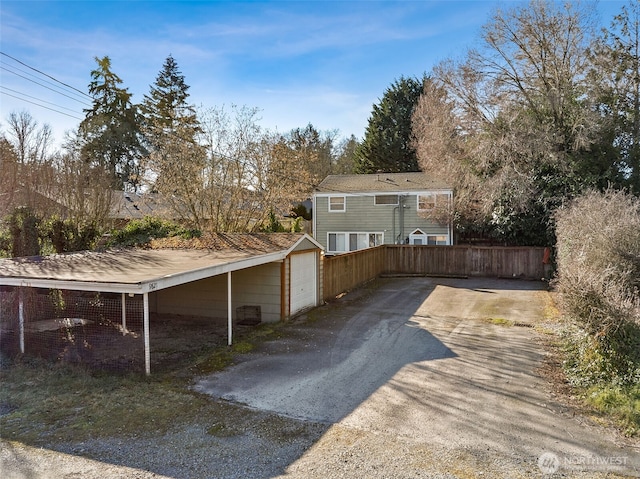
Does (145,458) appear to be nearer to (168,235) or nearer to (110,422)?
(110,422)

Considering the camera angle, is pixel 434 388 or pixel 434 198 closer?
pixel 434 388

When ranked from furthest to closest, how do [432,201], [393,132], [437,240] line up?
[393,132]
[437,240]
[432,201]

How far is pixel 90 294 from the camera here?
12.1 meters

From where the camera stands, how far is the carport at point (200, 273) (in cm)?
744

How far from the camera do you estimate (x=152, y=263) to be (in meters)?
9.20

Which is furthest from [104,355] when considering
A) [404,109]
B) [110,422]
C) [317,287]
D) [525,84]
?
[404,109]

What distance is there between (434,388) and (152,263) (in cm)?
624

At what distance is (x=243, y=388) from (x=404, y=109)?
1351 inches

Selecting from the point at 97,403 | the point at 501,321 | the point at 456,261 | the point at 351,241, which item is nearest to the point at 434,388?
the point at 97,403

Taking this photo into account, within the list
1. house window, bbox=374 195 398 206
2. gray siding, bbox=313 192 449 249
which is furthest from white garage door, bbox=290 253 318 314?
house window, bbox=374 195 398 206

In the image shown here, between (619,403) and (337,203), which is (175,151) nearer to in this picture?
(337,203)

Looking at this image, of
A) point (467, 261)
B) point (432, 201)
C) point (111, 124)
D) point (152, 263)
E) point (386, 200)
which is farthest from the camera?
point (111, 124)

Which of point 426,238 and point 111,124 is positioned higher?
point 111,124

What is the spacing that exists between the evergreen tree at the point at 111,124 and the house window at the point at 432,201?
854 inches
